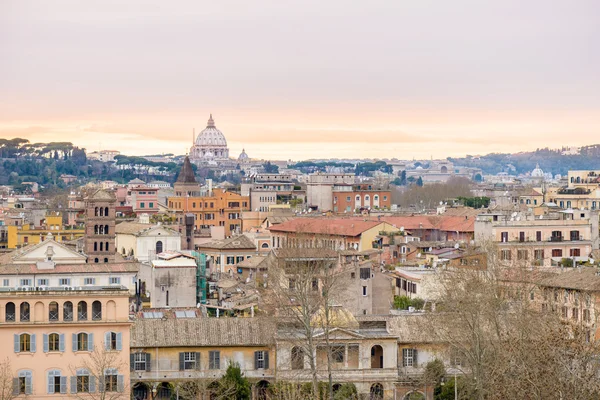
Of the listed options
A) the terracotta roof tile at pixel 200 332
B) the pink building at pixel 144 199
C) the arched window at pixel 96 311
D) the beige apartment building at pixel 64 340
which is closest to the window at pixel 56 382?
the beige apartment building at pixel 64 340

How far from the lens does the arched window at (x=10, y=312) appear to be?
36.9m

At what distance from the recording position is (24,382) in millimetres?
36500

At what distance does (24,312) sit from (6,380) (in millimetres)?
2095

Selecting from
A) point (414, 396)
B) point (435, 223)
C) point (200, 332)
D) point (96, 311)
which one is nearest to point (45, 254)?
point (200, 332)

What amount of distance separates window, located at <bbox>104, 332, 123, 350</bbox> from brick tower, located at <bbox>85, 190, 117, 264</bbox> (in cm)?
1775

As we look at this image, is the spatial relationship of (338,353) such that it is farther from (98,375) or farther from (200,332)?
(98,375)

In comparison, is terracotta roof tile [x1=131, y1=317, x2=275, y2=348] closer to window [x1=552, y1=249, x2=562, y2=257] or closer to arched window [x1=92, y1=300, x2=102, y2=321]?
arched window [x1=92, y1=300, x2=102, y2=321]

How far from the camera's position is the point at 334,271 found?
4712 cm

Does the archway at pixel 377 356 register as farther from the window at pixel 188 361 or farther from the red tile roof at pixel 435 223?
the red tile roof at pixel 435 223

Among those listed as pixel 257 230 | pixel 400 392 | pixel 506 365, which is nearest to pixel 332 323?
pixel 400 392

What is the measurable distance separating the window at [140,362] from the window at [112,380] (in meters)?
1.45

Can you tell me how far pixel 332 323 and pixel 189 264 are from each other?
1218 cm

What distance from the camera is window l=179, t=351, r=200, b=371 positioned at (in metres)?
38.7

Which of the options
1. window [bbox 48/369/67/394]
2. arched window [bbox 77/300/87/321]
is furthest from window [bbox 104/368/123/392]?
arched window [bbox 77/300/87/321]
